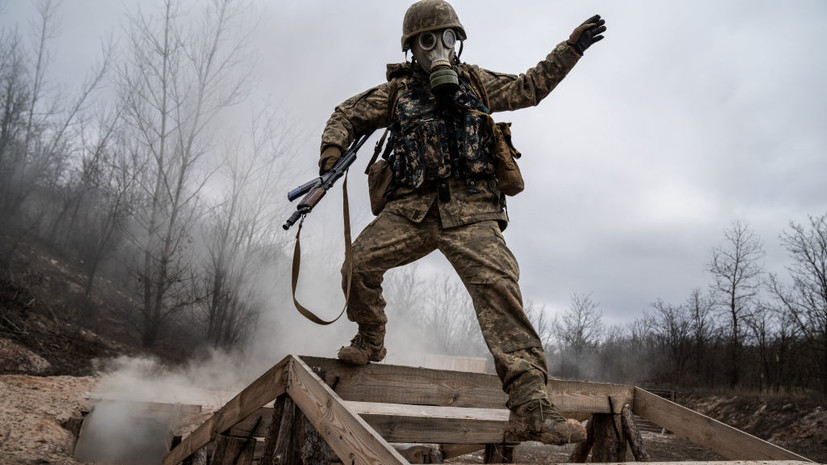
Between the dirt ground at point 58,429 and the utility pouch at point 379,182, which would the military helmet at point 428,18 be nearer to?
the utility pouch at point 379,182

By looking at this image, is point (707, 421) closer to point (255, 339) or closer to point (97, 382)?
point (97, 382)

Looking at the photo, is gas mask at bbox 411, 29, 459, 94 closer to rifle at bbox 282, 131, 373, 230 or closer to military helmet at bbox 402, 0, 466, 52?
military helmet at bbox 402, 0, 466, 52

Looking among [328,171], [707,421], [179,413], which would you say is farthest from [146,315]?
[707,421]

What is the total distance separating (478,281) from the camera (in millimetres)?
2389

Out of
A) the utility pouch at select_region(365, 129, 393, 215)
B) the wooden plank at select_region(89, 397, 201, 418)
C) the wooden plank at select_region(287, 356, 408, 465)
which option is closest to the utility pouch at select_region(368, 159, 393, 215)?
the utility pouch at select_region(365, 129, 393, 215)

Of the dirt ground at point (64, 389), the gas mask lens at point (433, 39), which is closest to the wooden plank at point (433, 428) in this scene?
the gas mask lens at point (433, 39)

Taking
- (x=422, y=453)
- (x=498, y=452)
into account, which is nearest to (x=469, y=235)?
(x=498, y=452)

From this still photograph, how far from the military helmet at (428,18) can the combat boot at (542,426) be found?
74.5 inches

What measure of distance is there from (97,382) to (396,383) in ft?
29.0

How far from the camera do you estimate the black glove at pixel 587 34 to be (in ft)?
9.04

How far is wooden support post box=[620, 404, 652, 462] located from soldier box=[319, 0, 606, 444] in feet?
4.30

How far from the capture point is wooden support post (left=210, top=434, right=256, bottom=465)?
2.69 meters

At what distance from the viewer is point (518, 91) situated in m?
2.93

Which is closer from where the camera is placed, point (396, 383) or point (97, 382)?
point (396, 383)
